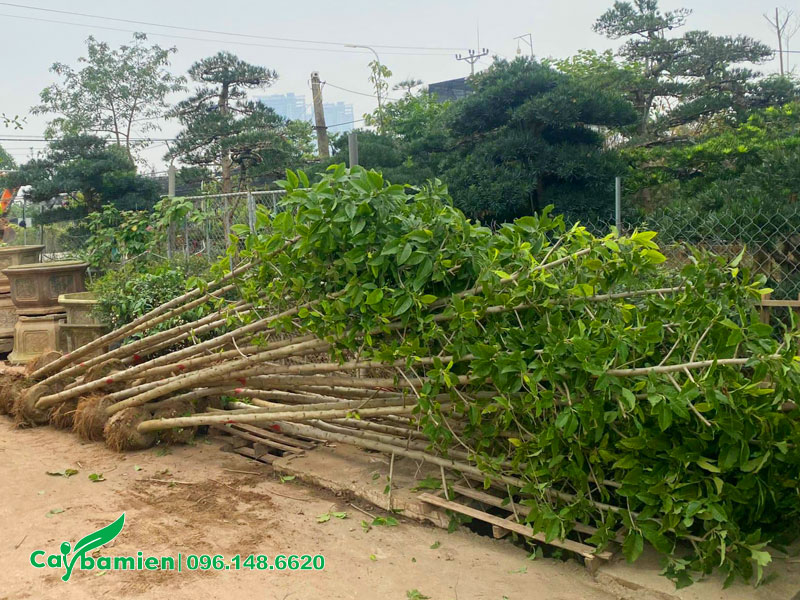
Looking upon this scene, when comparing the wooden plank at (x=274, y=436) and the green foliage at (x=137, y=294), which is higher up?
the green foliage at (x=137, y=294)

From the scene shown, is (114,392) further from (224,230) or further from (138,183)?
(138,183)

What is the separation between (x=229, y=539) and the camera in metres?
3.49

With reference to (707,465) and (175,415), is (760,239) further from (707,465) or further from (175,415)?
(175,415)

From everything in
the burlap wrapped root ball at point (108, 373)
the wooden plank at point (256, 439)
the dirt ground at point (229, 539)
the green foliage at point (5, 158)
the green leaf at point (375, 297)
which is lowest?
the dirt ground at point (229, 539)

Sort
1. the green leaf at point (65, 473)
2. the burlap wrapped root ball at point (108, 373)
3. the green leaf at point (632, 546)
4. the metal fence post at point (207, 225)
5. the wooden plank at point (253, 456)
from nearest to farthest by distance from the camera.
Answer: the green leaf at point (632, 546), the green leaf at point (65, 473), the wooden plank at point (253, 456), the burlap wrapped root ball at point (108, 373), the metal fence post at point (207, 225)

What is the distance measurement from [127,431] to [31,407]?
46.7 inches

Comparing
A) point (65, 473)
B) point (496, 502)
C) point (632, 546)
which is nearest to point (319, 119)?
point (65, 473)

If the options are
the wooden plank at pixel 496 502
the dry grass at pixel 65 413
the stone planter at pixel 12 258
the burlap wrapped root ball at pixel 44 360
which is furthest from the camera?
the stone planter at pixel 12 258

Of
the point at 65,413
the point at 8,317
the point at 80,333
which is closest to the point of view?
the point at 65,413

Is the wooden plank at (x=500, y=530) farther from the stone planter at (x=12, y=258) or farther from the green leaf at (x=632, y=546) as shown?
the stone planter at (x=12, y=258)

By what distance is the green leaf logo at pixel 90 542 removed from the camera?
3.23 metres

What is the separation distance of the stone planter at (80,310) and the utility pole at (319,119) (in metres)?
7.89

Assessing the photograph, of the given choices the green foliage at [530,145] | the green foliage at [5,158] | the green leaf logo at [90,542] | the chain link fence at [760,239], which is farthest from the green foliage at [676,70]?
the green foliage at [5,158]

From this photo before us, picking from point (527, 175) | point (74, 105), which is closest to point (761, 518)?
point (527, 175)
